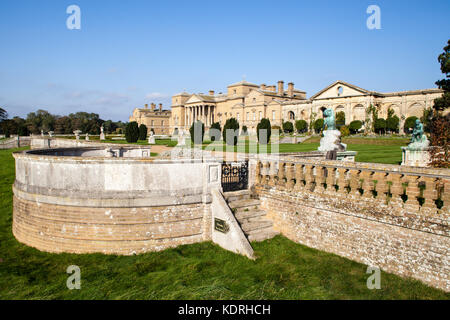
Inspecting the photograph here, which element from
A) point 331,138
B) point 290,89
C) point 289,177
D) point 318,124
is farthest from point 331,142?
point 290,89

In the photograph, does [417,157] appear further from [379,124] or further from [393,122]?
[379,124]

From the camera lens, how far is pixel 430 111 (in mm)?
45750

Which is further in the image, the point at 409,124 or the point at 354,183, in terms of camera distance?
the point at 409,124

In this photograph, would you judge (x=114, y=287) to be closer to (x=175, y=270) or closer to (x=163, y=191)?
(x=175, y=270)

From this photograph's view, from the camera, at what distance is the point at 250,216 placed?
920 cm

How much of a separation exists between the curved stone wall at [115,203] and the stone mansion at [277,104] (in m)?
54.2

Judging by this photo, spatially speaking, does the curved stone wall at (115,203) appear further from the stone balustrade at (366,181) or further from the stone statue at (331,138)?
the stone statue at (331,138)

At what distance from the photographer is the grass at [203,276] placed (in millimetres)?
6277

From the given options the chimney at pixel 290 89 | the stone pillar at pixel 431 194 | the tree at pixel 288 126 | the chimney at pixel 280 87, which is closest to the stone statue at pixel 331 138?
the stone pillar at pixel 431 194

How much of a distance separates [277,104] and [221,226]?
6582 cm

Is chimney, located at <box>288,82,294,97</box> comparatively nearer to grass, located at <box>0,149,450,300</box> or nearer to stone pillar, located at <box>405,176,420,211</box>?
grass, located at <box>0,149,450,300</box>

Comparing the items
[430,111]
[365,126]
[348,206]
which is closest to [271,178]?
[348,206]

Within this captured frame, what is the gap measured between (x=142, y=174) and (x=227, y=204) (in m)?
2.42
